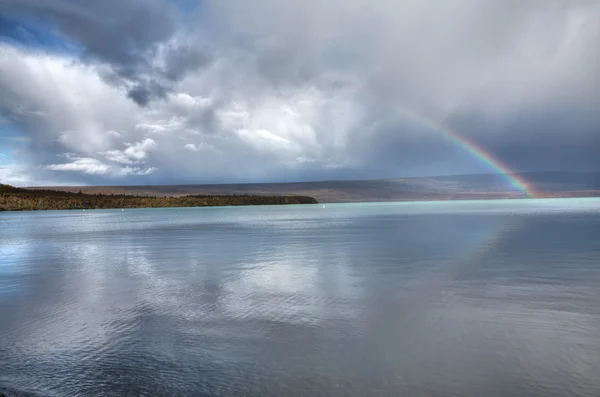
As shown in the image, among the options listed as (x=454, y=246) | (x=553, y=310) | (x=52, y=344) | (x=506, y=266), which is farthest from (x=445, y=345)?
(x=454, y=246)

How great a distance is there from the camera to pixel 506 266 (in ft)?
85.0

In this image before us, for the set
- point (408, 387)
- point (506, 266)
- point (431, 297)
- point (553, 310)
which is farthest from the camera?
point (506, 266)

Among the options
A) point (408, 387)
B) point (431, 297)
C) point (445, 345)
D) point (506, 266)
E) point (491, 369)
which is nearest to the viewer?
point (408, 387)

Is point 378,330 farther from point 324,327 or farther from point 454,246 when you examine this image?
point 454,246

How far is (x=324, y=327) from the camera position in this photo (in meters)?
13.8

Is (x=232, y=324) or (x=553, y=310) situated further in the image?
(x=553, y=310)

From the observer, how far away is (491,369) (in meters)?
10.2

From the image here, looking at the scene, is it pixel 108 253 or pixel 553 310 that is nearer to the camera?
pixel 553 310

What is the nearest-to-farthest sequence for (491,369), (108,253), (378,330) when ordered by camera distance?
(491,369)
(378,330)
(108,253)

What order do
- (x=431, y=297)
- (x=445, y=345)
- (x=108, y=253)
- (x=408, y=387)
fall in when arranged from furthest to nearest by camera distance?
(x=108, y=253)
(x=431, y=297)
(x=445, y=345)
(x=408, y=387)

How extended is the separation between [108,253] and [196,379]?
30874 mm

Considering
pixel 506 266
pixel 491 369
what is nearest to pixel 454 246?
pixel 506 266

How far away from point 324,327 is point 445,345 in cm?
373

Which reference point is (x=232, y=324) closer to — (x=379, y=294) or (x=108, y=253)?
(x=379, y=294)
